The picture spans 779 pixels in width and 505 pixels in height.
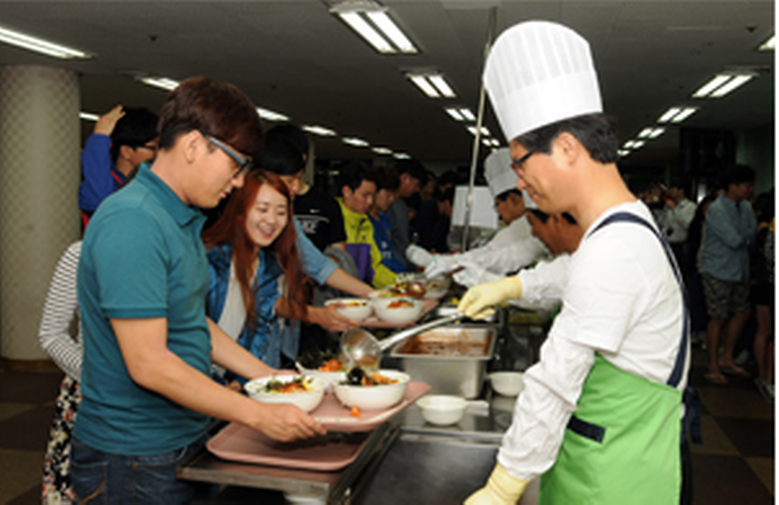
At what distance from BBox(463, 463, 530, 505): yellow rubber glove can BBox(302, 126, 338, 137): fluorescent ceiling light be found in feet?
31.0

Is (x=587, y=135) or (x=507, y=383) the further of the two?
(x=507, y=383)

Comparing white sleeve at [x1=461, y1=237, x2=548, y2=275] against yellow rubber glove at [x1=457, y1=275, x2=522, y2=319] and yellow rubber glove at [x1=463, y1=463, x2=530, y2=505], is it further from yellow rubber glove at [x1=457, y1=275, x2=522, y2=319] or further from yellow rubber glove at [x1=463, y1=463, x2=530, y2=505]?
yellow rubber glove at [x1=463, y1=463, x2=530, y2=505]

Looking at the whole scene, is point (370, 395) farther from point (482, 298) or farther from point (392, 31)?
point (392, 31)

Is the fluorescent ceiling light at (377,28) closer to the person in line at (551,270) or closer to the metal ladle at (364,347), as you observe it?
the person in line at (551,270)

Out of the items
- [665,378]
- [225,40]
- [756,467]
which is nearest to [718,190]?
[756,467]

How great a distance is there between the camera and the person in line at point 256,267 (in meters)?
1.90

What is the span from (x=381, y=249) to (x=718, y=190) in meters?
2.73

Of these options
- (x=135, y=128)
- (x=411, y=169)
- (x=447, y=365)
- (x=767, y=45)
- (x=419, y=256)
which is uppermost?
(x=767, y=45)

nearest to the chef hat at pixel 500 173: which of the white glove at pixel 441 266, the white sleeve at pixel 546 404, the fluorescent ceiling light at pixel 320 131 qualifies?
the white glove at pixel 441 266

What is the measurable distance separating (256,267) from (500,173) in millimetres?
1781

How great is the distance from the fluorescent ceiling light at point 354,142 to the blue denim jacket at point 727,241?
780 cm

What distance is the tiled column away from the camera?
532 centimetres

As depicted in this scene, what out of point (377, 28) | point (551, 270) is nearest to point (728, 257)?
point (377, 28)

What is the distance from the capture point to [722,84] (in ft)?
20.7
